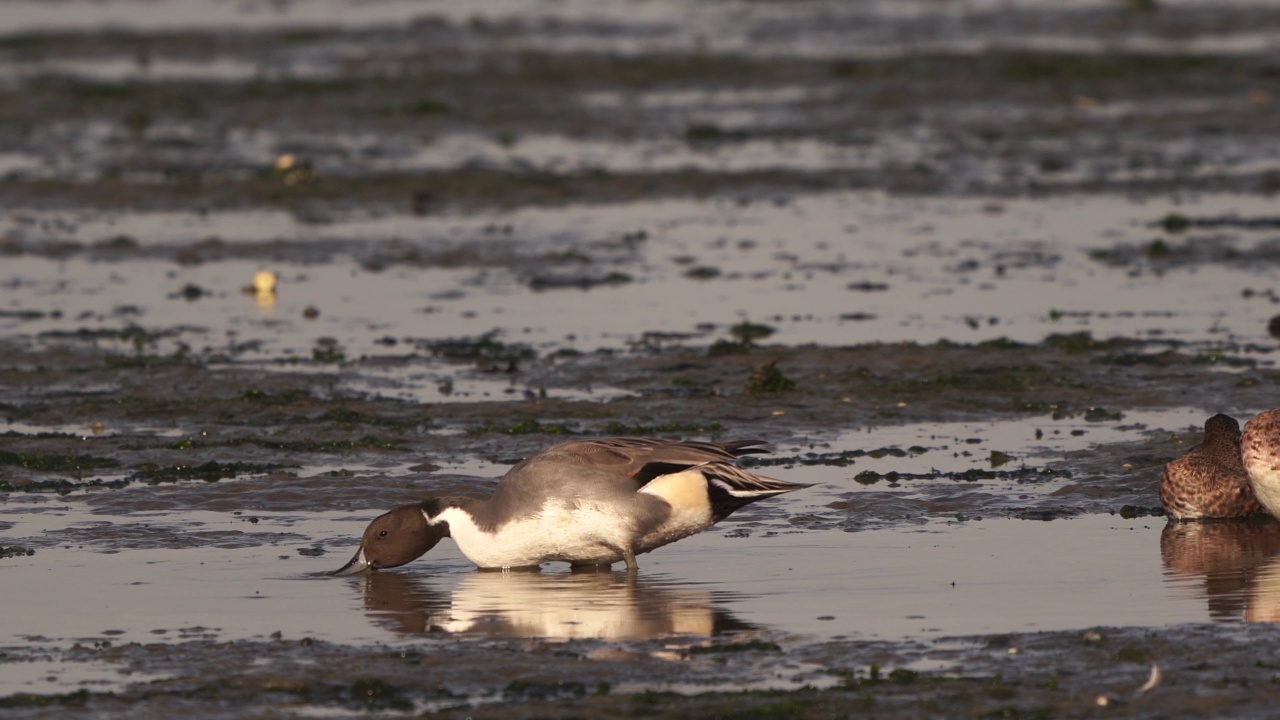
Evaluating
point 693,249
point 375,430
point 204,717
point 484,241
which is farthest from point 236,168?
point 204,717

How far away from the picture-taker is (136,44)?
3788 centimetres

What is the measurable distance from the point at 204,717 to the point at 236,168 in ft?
59.2

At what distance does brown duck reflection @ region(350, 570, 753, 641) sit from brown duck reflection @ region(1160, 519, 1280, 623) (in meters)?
1.86

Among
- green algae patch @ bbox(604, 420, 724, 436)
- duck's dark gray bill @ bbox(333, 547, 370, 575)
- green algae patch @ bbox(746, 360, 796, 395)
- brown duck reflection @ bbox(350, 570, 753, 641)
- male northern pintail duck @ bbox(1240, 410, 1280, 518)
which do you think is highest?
green algae patch @ bbox(746, 360, 796, 395)

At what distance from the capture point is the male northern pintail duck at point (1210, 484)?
32.2ft

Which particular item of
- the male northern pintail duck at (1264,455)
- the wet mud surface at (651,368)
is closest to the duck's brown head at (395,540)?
the wet mud surface at (651,368)

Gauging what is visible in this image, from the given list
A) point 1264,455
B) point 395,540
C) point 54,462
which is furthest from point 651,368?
point 1264,455

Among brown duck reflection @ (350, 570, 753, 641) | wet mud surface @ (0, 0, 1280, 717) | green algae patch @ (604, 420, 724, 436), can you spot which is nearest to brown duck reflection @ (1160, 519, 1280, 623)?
wet mud surface @ (0, 0, 1280, 717)

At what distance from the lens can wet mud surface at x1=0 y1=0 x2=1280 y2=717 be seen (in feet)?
24.7

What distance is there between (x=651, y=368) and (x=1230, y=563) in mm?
5411

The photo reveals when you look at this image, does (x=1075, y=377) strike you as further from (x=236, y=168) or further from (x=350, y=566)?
(x=236, y=168)

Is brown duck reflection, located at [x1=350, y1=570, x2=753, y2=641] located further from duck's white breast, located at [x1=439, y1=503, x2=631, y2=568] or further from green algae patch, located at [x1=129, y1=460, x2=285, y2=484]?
green algae patch, located at [x1=129, y1=460, x2=285, y2=484]

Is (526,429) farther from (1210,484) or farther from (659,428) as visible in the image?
(1210,484)

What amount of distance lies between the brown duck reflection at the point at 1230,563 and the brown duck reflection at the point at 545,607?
1856 millimetres
